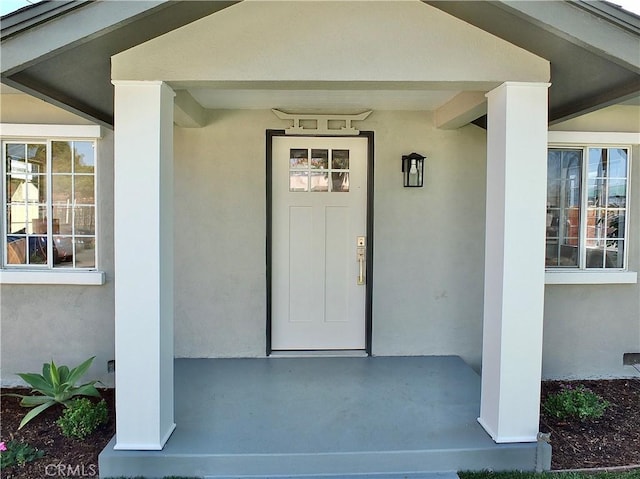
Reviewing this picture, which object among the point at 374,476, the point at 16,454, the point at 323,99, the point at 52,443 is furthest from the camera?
the point at 323,99

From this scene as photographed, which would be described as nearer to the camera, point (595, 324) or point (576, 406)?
point (576, 406)

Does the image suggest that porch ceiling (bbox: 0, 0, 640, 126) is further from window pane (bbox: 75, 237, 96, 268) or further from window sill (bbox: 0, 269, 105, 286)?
window sill (bbox: 0, 269, 105, 286)

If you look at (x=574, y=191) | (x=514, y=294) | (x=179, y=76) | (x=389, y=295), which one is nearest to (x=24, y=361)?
(x=179, y=76)

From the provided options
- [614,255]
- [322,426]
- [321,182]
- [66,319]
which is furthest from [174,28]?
[614,255]

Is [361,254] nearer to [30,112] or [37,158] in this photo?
[37,158]

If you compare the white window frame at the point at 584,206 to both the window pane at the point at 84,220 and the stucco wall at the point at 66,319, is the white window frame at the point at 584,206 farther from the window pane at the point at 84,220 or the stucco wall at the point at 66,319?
the window pane at the point at 84,220

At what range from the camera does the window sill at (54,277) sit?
411 cm

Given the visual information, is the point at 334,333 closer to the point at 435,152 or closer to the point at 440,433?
the point at 440,433

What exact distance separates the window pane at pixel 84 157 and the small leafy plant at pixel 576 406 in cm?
494

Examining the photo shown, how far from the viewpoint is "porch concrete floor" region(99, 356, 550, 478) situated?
2.72 m

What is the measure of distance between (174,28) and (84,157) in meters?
2.26

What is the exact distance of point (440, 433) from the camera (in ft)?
9.78

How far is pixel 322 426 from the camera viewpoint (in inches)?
121

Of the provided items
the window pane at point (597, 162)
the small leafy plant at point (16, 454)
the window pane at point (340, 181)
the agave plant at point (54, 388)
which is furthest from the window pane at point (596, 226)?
the small leafy plant at point (16, 454)
